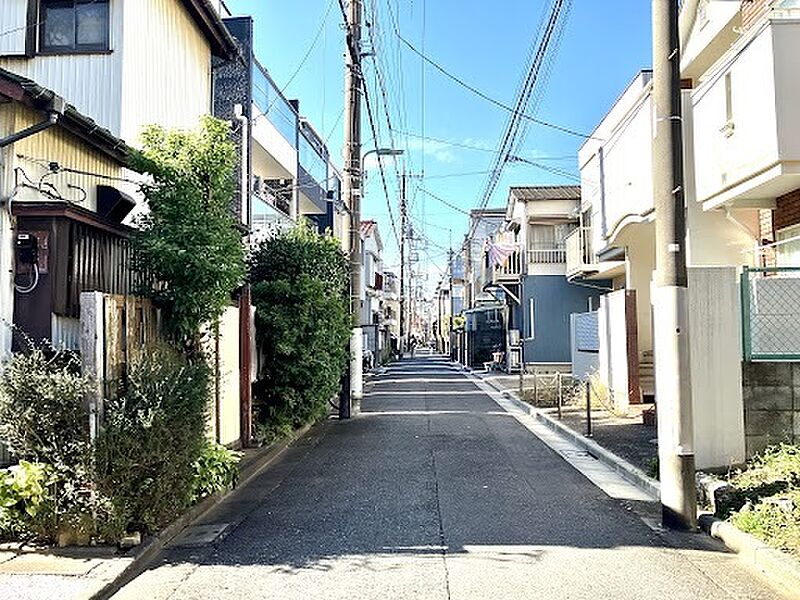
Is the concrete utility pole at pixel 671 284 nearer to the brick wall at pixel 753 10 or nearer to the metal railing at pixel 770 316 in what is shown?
the metal railing at pixel 770 316

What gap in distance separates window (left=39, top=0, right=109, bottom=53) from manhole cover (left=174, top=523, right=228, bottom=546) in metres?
8.26

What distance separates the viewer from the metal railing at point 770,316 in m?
9.02

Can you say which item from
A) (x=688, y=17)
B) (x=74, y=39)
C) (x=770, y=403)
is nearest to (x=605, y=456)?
(x=770, y=403)

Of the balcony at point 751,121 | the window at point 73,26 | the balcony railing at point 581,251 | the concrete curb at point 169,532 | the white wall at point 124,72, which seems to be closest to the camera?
the concrete curb at point 169,532

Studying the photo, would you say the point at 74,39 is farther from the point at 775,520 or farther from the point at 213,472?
the point at 775,520

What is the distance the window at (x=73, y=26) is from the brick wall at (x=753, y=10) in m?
10.3

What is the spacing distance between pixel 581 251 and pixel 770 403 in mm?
15301

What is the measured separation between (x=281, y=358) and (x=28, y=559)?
7.37m

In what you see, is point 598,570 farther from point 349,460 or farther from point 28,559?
point 349,460

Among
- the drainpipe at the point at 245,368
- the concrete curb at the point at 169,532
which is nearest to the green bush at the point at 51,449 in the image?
the concrete curb at the point at 169,532

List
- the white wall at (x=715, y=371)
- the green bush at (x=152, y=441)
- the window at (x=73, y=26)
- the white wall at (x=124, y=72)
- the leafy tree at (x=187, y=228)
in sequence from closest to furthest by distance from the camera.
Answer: the green bush at (x=152, y=441), the leafy tree at (x=187, y=228), the white wall at (x=715, y=371), the white wall at (x=124, y=72), the window at (x=73, y=26)

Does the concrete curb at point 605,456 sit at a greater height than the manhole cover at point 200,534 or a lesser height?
greater

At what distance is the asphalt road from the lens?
218 inches

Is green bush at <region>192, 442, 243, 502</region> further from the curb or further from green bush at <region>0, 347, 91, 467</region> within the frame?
the curb
